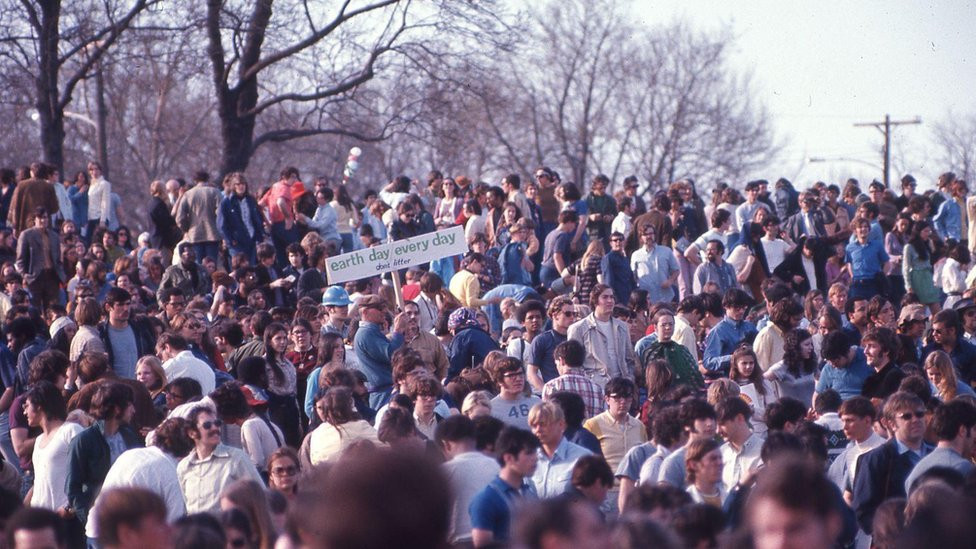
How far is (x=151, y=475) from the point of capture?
7.83 metres

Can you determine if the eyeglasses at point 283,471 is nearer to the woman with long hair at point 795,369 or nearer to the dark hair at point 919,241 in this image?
the woman with long hair at point 795,369

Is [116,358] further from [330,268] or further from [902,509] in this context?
[902,509]

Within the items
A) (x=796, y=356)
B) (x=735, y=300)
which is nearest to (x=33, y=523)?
(x=796, y=356)

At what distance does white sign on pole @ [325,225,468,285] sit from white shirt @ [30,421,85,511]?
563 cm

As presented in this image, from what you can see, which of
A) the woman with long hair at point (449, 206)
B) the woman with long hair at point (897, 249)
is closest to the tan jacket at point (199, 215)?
the woman with long hair at point (449, 206)

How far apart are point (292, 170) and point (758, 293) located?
6.77m

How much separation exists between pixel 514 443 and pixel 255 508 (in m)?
1.31

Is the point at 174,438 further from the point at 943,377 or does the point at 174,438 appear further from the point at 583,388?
the point at 943,377

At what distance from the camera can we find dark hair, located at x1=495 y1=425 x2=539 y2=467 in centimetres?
729

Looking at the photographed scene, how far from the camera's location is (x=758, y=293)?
60.2 ft

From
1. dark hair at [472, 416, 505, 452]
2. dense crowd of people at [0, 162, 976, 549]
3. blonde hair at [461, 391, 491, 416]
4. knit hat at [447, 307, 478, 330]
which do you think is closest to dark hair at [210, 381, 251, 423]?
dense crowd of people at [0, 162, 976, 549]

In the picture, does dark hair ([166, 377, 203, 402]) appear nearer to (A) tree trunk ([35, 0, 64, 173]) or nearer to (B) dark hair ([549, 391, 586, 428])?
(B) dark hair ([549, 391, 586, 428])

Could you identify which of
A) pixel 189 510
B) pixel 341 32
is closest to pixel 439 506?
pixel 189 510

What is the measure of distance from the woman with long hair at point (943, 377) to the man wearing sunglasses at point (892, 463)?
2455 mm
